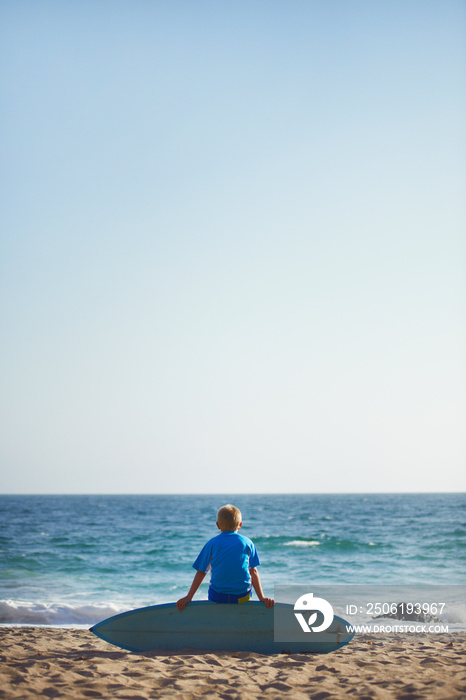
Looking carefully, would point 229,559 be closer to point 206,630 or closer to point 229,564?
point 229,564

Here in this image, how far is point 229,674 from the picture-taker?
404 cm

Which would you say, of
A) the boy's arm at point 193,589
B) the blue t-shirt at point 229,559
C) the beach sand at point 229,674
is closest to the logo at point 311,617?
the beach sand at point 229,674

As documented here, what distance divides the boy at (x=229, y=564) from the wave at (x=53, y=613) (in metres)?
4.36

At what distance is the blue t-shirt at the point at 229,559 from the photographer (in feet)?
14.5

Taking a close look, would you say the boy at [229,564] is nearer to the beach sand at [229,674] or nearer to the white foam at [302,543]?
the beach sand at [229,674]

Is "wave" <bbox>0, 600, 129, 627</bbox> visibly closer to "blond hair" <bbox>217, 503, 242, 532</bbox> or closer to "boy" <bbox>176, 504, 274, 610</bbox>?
"boy" <bbox>176, 504, 274, 610</bbox>

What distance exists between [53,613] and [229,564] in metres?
5.43

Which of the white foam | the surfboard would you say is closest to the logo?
the surfboard

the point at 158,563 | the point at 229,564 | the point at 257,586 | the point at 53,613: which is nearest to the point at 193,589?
the point at 229,564

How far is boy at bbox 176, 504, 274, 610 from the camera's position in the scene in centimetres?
443

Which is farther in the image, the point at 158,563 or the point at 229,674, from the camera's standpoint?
the point at 158,563

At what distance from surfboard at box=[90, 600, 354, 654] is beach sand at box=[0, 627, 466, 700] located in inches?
4.2

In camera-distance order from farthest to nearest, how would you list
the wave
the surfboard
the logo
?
the wave, the logo, the surfboard

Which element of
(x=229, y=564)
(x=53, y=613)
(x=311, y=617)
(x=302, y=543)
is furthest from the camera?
(x=302, y=543)
